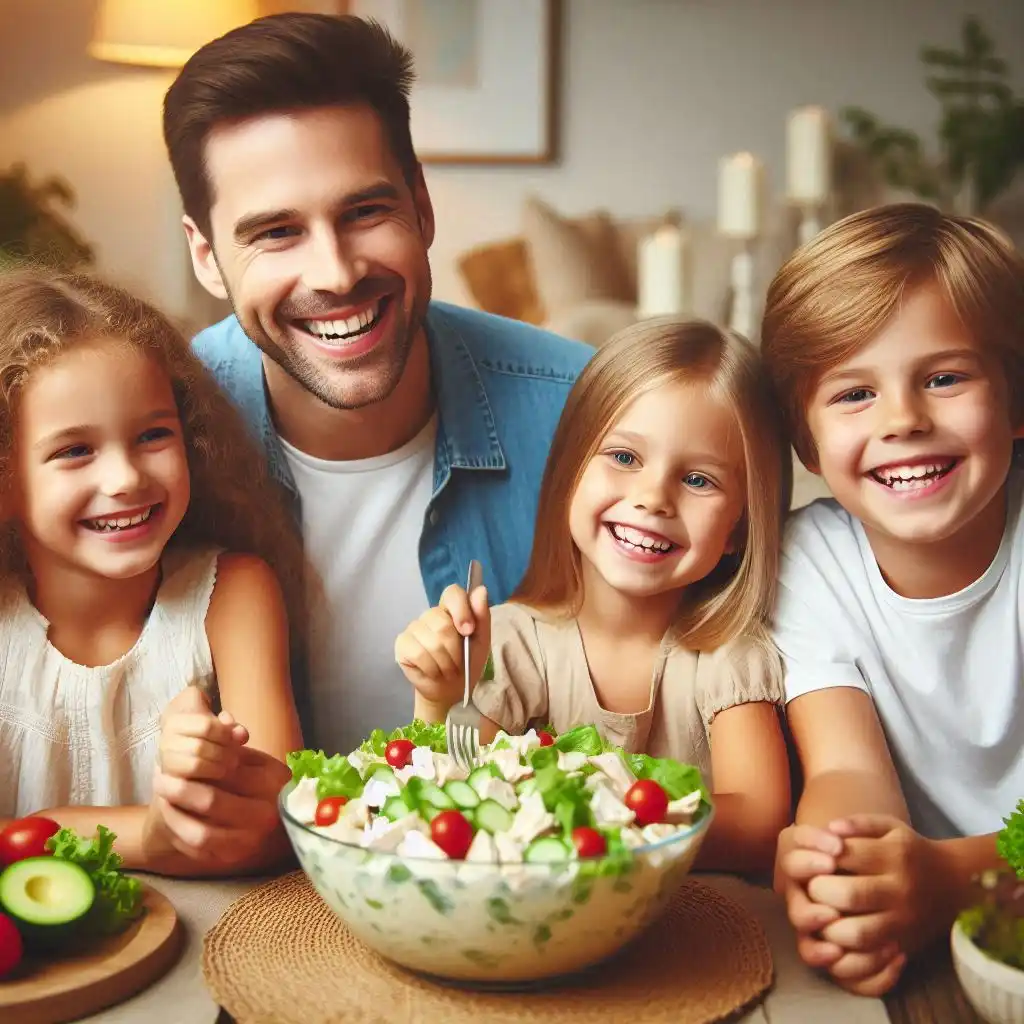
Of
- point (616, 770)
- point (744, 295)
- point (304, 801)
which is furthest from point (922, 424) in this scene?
point (744, 295)

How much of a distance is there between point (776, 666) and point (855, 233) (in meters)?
0.44

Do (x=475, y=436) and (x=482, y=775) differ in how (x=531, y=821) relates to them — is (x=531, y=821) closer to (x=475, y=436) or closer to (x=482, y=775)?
(x=482, y=775)

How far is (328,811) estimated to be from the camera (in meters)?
0.92

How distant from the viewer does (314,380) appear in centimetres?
152

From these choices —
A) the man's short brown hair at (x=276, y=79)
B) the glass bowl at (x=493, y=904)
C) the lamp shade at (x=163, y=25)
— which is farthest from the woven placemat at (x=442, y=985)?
the lamp shade at (x=163, y=25)

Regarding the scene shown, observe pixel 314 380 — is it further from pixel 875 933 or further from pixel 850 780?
pixel 875 933

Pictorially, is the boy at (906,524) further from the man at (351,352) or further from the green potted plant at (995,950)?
the man at (351,352)

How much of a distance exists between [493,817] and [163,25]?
2.07 m

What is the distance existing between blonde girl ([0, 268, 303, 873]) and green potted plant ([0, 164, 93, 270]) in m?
1.47

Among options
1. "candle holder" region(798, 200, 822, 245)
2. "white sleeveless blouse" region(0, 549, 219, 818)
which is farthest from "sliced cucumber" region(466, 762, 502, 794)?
"candle holder" region(798, 200, 822, 245)

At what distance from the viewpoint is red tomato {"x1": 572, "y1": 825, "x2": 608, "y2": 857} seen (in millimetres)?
850

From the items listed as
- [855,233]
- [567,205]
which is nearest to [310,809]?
[855,233]

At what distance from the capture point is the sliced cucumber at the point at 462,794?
92cm

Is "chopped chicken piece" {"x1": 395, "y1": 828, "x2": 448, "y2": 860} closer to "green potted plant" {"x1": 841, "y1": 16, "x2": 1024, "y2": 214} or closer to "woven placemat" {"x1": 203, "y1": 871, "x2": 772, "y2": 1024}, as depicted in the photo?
"woven placemat" {"x1": 203, "y1": 871, "x2": 772, "y2": 1024}
